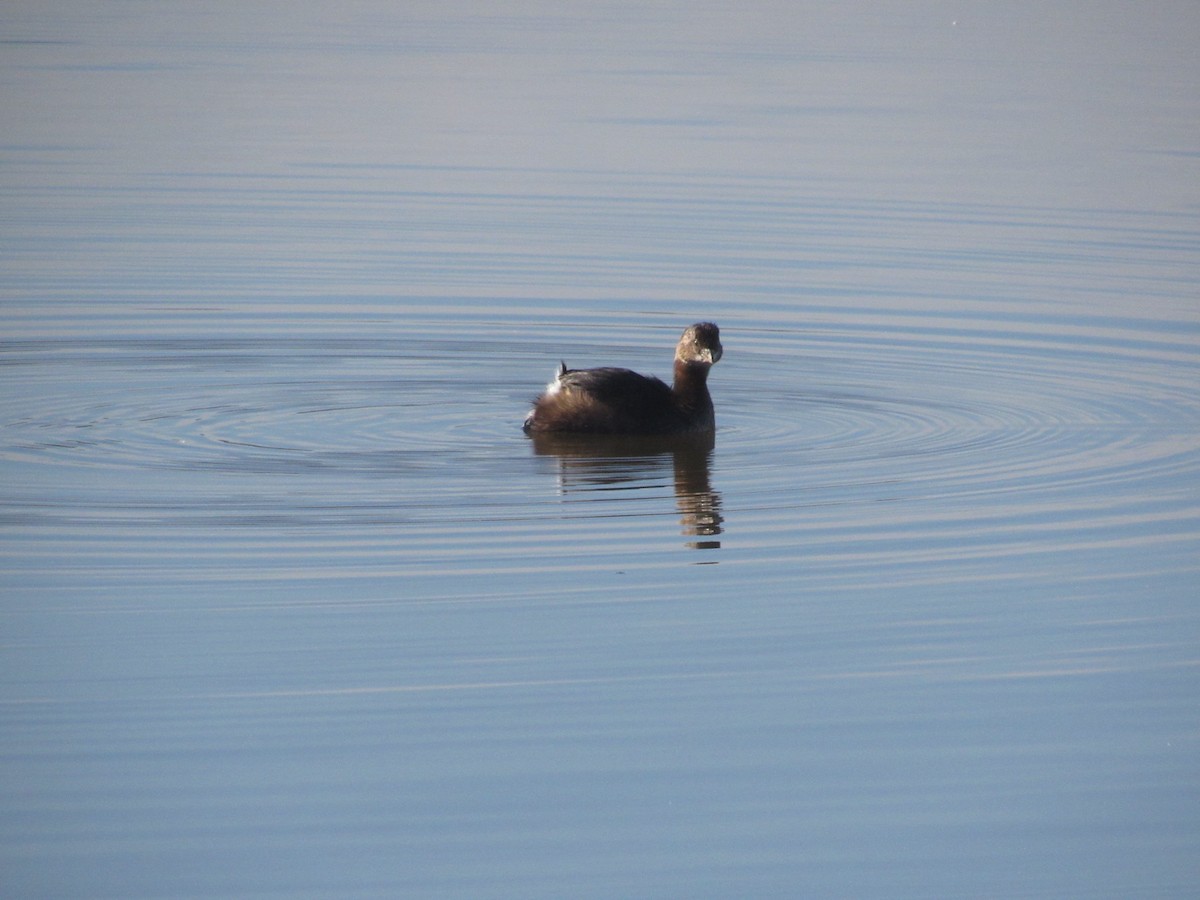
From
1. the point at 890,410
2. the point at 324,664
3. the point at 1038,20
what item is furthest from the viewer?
the point at 1038,20

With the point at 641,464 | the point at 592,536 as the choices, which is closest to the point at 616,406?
the point at 641,464

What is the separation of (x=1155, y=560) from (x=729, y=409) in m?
4.19

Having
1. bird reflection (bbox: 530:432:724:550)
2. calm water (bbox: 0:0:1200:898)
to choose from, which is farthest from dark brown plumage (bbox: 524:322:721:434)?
calm water (bbox: 0:0:1200:898)

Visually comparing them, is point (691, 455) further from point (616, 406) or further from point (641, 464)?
point (616, 406)

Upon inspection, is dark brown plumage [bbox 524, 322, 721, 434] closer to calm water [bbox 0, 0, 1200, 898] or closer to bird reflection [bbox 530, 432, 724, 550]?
bird reflection [bbox 530, 432, 724, 550]

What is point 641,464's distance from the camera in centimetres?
1159

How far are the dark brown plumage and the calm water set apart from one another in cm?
20

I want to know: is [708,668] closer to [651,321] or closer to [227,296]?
[651,321]

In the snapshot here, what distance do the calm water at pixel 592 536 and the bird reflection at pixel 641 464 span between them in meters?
0.05

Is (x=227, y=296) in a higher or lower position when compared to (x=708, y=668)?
higher

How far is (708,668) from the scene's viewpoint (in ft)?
25.0

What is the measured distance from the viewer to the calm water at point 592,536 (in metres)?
6.28

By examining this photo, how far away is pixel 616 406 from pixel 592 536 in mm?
2490

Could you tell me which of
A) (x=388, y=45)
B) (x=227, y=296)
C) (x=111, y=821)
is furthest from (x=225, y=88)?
(x=111, y=821)
